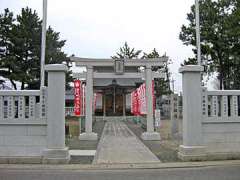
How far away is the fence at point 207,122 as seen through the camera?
12031mm

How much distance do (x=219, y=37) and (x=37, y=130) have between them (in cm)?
2686

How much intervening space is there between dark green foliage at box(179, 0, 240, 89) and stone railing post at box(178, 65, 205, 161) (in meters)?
22.3

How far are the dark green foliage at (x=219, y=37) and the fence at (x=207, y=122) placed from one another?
22.0 meters

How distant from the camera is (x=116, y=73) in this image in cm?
2222

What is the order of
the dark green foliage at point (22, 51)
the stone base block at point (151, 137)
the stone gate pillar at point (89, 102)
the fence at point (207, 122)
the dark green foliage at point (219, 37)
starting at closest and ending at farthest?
1. the fence at point (207, 122)
2. the stone base block at point (151, 137)
3. the stone gate pillar at point (89, 102)
4. the dark green foliage at point (219, 37)
5. the dark green foliage at point (22, 51)

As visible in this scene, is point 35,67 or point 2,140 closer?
point 2,140

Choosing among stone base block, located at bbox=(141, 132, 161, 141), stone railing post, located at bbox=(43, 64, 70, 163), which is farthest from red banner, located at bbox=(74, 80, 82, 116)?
stone railing post, located at bbox=(43, 64, 70, 163)

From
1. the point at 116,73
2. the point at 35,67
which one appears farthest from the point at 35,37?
the point at 116,73

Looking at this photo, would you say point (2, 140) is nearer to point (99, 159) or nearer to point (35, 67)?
point (99, 159)

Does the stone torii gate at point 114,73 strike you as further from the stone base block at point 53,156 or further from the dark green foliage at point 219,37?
the dark green foliage at point 219,37

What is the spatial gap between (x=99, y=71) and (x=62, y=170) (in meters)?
14.7

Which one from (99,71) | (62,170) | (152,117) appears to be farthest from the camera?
(99,71)

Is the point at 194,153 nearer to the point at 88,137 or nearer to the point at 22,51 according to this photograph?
the point at 88,137

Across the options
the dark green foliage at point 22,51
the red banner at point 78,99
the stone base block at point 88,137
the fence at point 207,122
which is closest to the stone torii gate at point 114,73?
the stone base block at point 88,137
